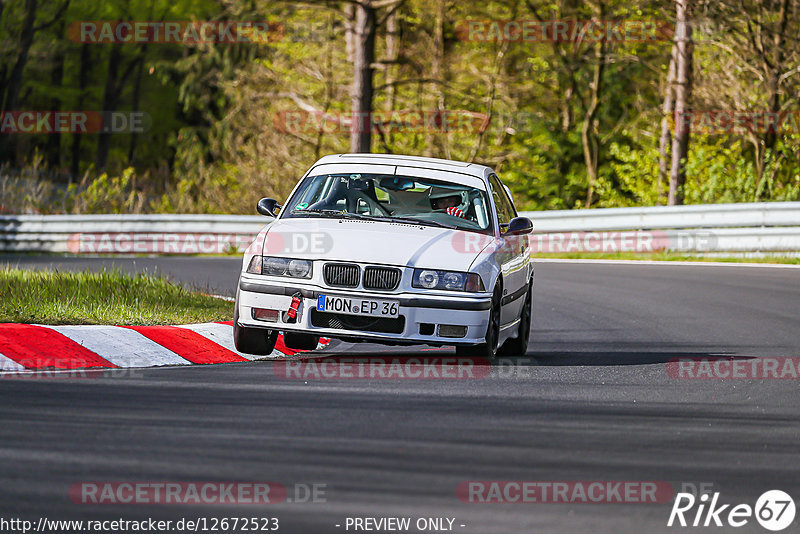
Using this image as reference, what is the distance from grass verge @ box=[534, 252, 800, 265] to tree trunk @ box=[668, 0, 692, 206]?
558cm

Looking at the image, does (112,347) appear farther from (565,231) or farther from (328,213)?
(565,231)

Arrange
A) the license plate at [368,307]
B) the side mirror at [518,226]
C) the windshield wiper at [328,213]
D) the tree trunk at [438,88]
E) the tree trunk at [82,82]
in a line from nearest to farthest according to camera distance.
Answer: the license plate at [368,307]
the windshield wiper at [328,213]
the side mirror at [518,226]
the tree trunk at [438,88]
the tree trunk at [82,82]

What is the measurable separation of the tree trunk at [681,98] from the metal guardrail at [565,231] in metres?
4.98

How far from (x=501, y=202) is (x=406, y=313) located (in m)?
2.89

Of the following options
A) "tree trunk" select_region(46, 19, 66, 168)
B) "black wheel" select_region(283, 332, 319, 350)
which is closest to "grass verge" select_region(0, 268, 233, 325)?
"black wheel" select_region(283, 332, 319, 350)

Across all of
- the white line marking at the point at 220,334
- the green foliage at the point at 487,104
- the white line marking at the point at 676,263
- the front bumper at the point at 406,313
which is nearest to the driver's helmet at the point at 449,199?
the front bumper at the point at 406,313

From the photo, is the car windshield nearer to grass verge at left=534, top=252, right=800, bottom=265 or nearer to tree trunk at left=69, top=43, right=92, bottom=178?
grass verge at left=534, top=252, right=800, bottom=265

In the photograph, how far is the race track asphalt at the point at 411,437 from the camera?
525 centimetres

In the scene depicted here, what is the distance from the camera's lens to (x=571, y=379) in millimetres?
9406

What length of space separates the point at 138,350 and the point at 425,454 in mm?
4309

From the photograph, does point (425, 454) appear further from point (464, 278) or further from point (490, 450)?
point (464, 278)

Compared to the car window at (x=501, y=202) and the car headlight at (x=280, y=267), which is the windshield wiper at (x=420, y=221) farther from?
the car headlight at (x=280, y=267)

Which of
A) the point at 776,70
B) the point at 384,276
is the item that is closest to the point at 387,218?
the point at 384,276

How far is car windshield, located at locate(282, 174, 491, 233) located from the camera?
10.8 metres
